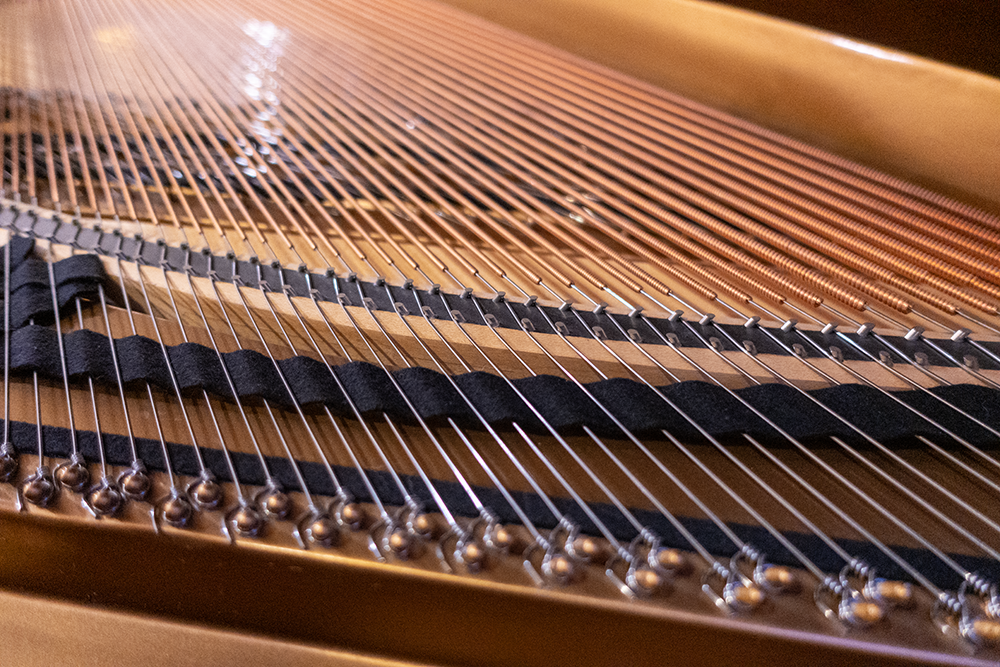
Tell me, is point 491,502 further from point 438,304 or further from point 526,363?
point 438,304

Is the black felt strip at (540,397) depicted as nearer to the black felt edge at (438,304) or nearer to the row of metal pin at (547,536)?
the row of metal pin at (547,536)

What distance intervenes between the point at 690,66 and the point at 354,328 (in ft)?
4.58

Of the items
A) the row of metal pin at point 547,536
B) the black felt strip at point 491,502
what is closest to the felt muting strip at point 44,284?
the black felt strip at point 491,502

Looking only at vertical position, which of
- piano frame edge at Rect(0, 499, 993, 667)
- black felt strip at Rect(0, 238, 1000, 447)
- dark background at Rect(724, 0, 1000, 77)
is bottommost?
piano frame edge at Rect(0, 499, 993, 667)

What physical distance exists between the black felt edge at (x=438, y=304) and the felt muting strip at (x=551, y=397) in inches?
6.6

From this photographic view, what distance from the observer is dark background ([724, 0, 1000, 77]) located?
67.9 inches

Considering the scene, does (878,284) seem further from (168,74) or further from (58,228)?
(168,74)

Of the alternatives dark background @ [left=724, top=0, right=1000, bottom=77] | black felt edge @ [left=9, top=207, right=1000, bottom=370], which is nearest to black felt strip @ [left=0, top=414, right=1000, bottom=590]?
black felt edge @ [left=9, top=207, right=1000, bottom=370]

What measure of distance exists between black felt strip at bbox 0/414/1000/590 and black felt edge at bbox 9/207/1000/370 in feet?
1.62

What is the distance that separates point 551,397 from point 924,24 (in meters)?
1.36

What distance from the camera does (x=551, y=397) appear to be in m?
1.31

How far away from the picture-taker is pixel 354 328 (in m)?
1.60

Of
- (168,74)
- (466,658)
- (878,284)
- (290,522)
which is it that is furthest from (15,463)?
(168,74)

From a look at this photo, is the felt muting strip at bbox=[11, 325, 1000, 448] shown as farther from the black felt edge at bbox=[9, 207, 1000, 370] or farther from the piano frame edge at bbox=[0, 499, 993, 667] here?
the piano frame edge at bbox=[0, 499, 993, 667]
